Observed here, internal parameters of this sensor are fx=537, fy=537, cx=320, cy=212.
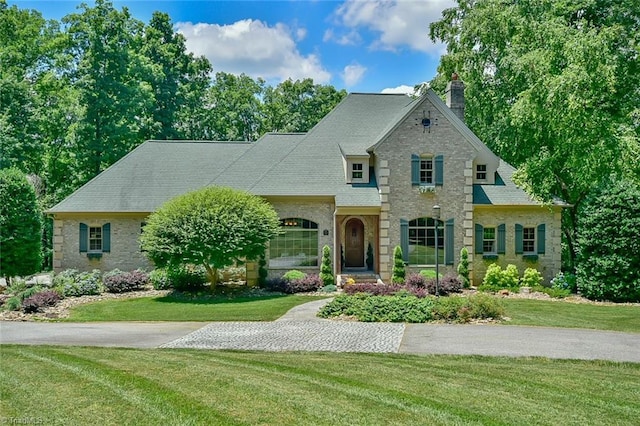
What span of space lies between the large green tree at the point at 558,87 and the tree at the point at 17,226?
73.2 ft

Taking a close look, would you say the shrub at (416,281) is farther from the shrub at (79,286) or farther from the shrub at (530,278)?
the shrub at (79,286)

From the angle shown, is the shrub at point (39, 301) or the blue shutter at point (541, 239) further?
the blue shutter at point (541, 239)

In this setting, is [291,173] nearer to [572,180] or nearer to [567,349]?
[572,180]

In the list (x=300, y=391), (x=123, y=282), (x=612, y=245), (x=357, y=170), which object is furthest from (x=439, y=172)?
(x=300, y=391)

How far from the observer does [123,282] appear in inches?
871

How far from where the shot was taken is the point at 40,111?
110ft

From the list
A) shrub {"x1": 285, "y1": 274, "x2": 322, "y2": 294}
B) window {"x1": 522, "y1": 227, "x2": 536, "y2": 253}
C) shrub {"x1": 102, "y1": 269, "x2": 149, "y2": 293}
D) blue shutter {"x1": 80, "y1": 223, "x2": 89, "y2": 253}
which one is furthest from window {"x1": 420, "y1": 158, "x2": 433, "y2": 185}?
blue shutter {"x1": 80, "y1": 223, "x2": 89, "y2": 253}

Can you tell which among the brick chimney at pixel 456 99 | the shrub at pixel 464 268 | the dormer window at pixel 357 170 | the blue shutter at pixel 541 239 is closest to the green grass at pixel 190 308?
the dormer window at pixel 357 170

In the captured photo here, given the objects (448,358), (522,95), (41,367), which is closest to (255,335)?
(448,358)

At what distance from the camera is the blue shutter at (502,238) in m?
24.3

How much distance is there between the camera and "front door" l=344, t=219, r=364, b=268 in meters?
25.7

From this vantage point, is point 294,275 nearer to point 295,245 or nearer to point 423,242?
point 295,245

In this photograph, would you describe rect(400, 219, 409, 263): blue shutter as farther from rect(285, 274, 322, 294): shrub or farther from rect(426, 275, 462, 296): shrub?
rect(285, 274, 322, 294): shrub

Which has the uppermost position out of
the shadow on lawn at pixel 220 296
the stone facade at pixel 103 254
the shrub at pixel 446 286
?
the stone facade at pixel 103 254
